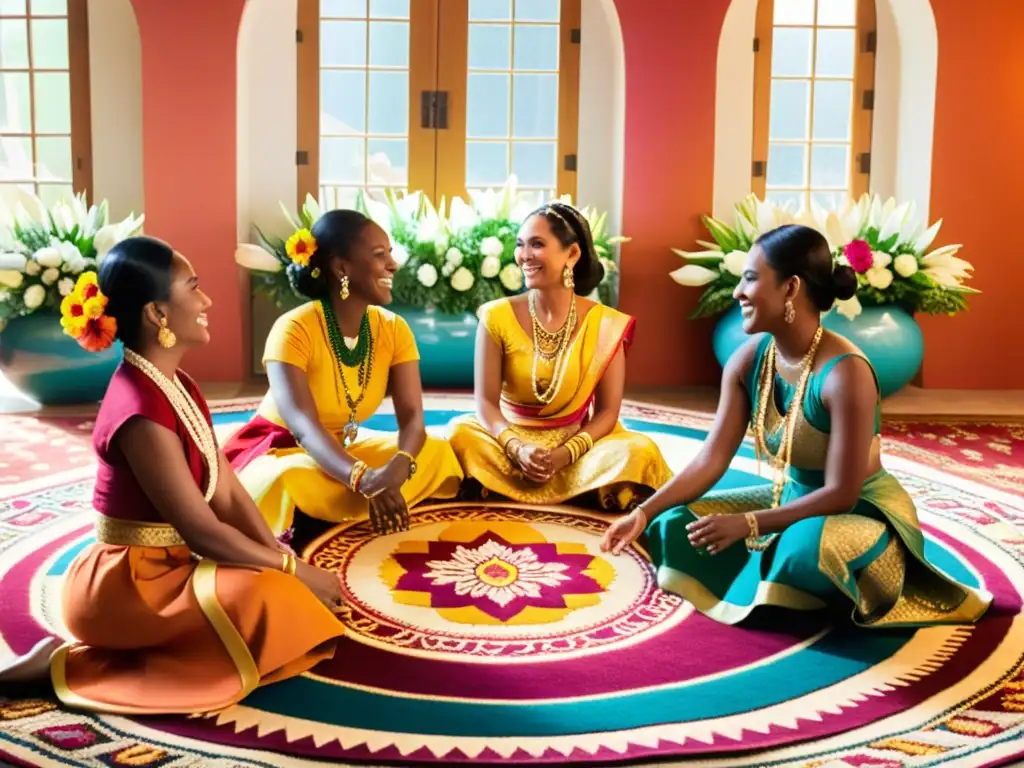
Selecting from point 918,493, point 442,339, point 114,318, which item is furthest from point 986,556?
point 442,339

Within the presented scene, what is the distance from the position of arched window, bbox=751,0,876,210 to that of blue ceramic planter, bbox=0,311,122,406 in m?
3.70

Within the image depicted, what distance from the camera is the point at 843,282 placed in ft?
10.1

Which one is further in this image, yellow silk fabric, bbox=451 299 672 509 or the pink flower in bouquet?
the pink flower in bouquet

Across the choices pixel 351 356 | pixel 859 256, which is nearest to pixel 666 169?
pixel 859 256

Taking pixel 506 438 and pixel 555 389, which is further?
pixel 555 389

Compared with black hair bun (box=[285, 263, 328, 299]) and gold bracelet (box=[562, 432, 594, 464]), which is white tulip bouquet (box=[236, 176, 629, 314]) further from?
Answer: black hair bun (box=[285, 263, 328, 299])

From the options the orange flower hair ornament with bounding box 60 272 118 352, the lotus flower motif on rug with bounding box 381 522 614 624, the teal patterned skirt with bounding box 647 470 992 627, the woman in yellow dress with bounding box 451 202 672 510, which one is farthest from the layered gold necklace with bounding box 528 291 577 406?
the orange flower hair ornament with bounding box 60 272 118 352

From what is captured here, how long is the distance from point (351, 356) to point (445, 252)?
108 inches

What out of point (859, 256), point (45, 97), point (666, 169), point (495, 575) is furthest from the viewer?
point (45, 97)

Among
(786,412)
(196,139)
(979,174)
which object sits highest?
(196,139)

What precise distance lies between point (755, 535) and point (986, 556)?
3.21ft

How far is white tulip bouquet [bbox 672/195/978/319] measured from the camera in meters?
6.16

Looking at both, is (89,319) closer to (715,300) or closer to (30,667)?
(30,667)

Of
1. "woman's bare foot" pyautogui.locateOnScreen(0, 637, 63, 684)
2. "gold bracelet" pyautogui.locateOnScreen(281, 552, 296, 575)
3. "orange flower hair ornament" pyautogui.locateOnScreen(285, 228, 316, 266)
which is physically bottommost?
"woman's bare foot" pyautogui.locateOnScreen(0, 637, 63, 684)
